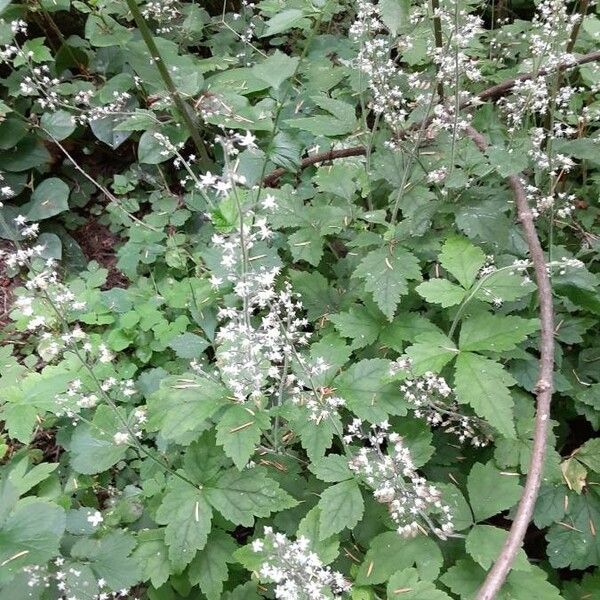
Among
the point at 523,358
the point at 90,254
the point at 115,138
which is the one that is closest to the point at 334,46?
the point at 115,138

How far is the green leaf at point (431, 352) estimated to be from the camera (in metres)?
1.89

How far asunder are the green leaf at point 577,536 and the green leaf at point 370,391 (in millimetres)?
716

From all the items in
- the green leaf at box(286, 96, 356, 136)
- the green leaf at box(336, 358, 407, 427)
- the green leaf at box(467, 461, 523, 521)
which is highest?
the green leaf at box(286, 96, 356, 136)

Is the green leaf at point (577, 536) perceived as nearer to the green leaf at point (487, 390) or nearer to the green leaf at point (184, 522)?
the green leaf at point (487, 390)

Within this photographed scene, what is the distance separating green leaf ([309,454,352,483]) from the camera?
76.3 inches

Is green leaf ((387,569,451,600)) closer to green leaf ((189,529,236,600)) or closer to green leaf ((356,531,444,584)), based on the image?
green leaf ((356,531,444,584))

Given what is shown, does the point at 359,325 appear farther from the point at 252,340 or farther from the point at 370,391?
the point at 252,340

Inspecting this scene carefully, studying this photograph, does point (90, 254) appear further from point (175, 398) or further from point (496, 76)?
point (496, 76)

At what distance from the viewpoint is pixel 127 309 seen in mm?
3146

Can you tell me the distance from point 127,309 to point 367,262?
4.88 feet

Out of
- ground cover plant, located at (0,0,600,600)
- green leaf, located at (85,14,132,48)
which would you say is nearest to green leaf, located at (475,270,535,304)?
ground cover plant, located at (0,0,600,600)

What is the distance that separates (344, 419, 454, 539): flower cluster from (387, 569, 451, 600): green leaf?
0.39 ft

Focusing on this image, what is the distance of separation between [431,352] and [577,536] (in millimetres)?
869

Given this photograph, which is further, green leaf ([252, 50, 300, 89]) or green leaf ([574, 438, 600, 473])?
green leaf ([252, 50, 300, 89])
